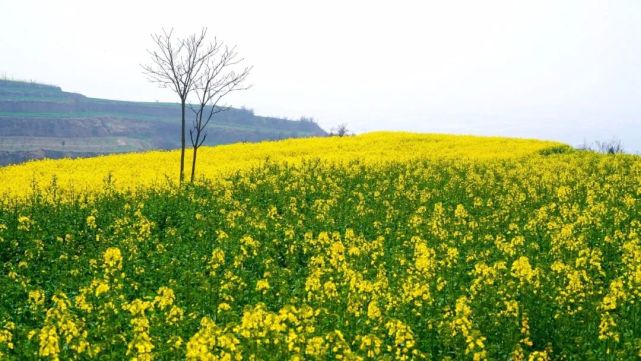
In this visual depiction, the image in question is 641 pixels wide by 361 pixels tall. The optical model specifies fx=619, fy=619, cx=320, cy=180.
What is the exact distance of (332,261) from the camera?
1231 cm

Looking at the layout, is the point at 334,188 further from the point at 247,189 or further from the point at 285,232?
the point at 285,232

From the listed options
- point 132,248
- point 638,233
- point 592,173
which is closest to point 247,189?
point 132,248

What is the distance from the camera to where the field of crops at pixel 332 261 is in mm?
8367

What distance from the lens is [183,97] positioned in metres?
32.0

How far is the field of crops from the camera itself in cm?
837

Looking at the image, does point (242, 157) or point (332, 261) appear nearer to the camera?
point (332, 261)

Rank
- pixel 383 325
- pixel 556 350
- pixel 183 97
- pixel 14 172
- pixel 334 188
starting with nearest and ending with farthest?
1. pixel 383 325
2. pixel 556 350
3. pixel 334 188
4. pixel 183 97
5. pixel 14 172

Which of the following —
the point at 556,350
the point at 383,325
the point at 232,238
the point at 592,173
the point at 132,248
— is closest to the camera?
the point at 383,325

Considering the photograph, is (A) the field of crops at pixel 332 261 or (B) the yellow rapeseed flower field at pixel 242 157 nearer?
(A) the field of crops at pixel 332 261

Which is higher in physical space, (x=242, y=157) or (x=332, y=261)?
(x=242, y=157)

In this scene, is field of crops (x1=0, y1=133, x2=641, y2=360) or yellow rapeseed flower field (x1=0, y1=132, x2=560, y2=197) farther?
yellow rapeseed flower field (x1=0, y1=132, x2=560, y2=197)

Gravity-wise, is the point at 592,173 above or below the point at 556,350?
above

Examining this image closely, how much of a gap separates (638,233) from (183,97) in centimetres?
2241

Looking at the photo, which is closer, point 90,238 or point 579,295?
point 579,295
